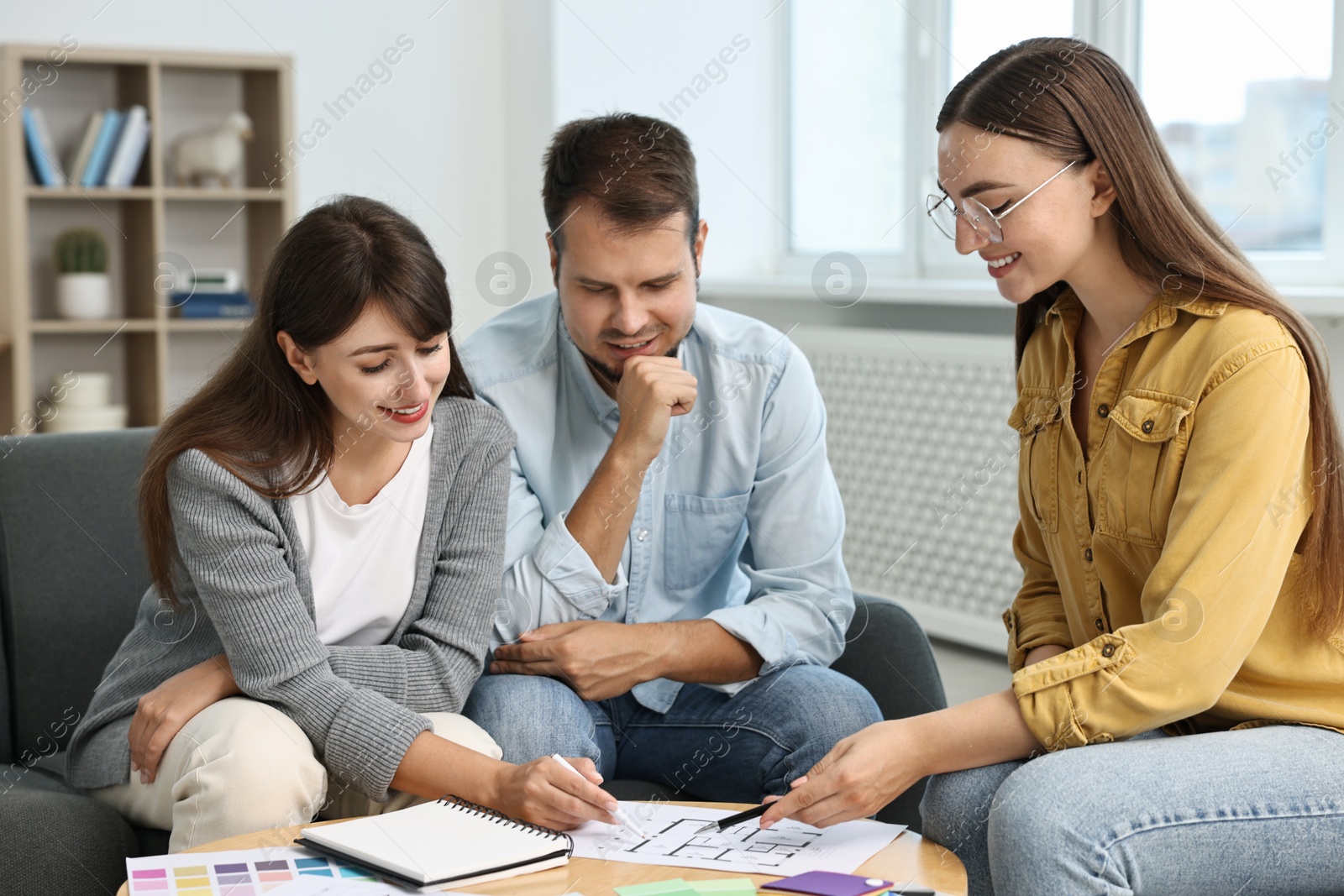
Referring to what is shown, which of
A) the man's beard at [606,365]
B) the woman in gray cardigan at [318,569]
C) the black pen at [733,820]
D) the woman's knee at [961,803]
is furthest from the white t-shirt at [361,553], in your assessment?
the woman's knee at [961,803]

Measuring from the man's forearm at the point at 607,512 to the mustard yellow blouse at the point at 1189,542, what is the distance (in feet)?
1.70

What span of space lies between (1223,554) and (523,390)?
92 centimetres

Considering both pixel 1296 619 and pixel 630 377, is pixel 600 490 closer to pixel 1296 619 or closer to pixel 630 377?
pixel 630 377

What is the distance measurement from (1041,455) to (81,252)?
3.04 m

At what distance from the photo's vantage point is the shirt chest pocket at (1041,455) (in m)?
1.40

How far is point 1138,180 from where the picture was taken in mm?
1245

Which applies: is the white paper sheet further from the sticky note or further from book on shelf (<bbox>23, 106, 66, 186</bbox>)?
book on shelf (<bbox>23, 106, 66, 186</bbox>)

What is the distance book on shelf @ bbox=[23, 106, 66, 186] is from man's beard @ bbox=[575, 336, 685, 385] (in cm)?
249

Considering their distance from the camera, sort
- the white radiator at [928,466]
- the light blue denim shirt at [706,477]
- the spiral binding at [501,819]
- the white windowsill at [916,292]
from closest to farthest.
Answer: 1. the spiral binding at [501,819]
2. the light blue denim shirt at [706,477]
3. the white windowsill at [916,292]
4. the white radiator at [928,466]

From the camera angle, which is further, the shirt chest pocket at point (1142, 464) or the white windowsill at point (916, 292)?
the white windowsill at point (916, 292)

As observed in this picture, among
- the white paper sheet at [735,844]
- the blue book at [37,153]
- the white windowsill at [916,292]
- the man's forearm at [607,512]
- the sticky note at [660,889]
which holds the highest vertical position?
the blue book at [37,153]

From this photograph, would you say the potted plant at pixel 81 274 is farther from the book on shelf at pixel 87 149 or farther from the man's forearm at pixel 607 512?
the man's forearm at pixel 607 512

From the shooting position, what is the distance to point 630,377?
5.31ft

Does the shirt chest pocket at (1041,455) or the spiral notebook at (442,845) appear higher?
the shirt chest pocket at (1041,455)
